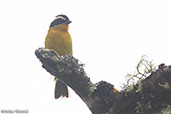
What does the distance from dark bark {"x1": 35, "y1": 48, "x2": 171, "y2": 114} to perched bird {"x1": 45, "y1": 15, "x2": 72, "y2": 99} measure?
213 centimetres

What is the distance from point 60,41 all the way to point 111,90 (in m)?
3.17

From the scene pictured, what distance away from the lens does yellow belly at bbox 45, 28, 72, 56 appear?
21.2 feet

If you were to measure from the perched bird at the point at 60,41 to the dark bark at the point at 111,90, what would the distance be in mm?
2128

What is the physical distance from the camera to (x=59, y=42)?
648cm

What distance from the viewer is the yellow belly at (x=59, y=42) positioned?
6.46m

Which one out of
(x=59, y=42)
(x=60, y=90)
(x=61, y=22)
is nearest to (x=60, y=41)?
(x=59, y=42)

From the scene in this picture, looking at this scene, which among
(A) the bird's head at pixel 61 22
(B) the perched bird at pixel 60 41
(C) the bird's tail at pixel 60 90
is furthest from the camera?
(A) the bird's head at pixel 61 22

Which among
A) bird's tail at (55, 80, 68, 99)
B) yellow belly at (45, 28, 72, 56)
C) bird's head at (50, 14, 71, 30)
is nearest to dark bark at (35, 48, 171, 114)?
bird's tail at (55, 80, 68, 99)

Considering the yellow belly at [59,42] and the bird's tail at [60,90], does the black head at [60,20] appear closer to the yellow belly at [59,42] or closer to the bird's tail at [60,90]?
the yellow belly at [59,42]

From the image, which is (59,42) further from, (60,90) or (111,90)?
(111,90)

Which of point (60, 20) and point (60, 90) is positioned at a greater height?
point (60, 20)

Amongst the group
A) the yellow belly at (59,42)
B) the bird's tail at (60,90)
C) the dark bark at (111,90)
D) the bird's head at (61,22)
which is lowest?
the dark bark at (111,90)

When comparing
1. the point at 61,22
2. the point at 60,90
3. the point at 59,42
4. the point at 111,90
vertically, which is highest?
the point at 61,22

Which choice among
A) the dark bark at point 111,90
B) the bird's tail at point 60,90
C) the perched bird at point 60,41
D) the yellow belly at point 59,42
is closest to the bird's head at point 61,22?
the perched bird at point 60,41
